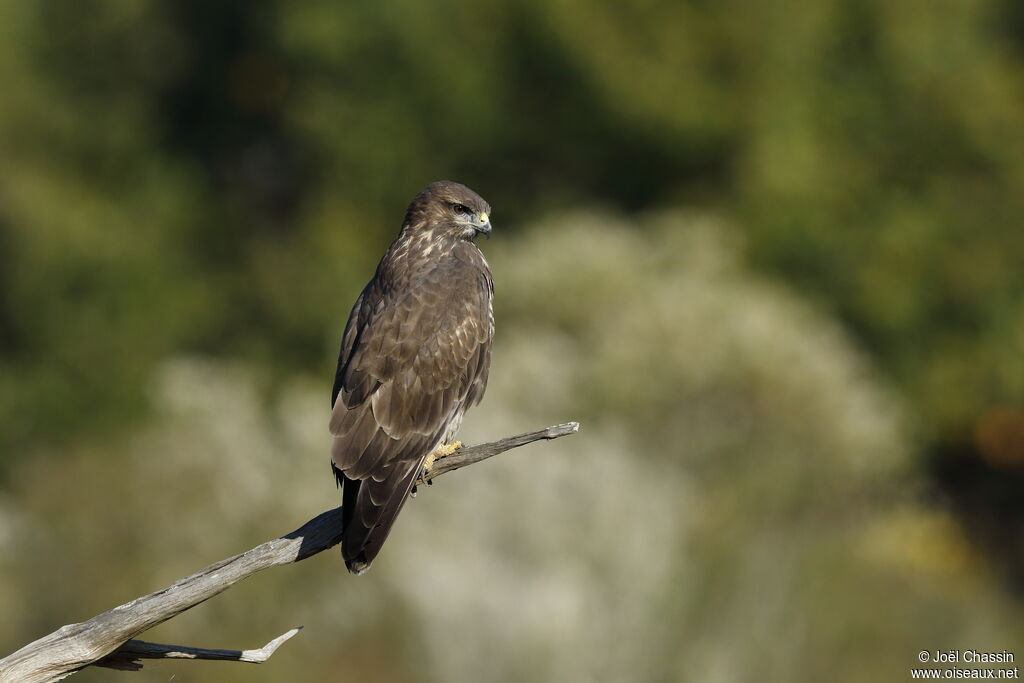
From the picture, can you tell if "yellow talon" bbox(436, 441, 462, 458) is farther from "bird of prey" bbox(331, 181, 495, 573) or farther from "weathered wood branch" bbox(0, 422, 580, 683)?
"weathered wood branch" bbox(0, 422, 580, 683)

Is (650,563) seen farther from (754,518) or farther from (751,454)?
(751,454)

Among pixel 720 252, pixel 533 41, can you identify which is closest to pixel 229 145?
pixel 533 41

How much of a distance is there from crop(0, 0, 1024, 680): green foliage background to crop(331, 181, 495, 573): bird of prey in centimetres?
532

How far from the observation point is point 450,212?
24.5 feet

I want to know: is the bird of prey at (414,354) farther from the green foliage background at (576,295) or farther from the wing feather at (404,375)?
the green foliage background at (576,295)

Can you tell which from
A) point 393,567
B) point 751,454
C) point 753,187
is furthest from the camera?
point 753,187

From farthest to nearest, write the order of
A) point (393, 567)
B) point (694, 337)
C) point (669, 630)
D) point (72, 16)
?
point (72, 16)
point (694, 337)
point (393, 567)
point (669, 630)

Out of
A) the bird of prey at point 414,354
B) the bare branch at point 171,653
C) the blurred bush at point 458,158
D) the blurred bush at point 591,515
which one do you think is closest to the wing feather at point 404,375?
the bird of prey at point 414,354

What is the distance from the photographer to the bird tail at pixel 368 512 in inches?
227

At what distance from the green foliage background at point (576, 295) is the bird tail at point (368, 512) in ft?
19.8

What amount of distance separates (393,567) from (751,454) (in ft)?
16.3

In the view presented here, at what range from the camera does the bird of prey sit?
20.8 feet

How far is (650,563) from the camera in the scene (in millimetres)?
12625

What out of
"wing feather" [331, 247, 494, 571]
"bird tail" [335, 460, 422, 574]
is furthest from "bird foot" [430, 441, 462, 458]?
"bird tail" [335, 460, 422, 574]
